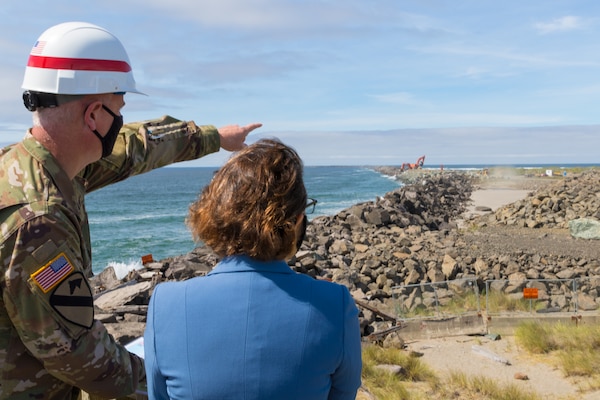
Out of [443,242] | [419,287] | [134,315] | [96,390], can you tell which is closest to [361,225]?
[443,242]

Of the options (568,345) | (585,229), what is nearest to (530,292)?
(568,345)

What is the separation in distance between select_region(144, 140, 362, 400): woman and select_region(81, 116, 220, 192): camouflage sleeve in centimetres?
112

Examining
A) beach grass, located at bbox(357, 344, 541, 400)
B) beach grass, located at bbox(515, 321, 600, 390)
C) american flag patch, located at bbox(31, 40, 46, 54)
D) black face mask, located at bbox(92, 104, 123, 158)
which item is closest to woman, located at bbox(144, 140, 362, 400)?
black face mask, located at bbox(92, 104, 123, 158)

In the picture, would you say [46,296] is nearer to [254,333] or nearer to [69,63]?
[254,333]

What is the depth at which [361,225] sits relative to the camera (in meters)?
24.8

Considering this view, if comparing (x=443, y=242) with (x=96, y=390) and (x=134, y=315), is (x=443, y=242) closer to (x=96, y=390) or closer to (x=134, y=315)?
(x=134, y=315)

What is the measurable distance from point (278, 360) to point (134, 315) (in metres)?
7.34

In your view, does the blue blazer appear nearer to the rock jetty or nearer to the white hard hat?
the white hard hat

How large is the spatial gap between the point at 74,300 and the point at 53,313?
8cm

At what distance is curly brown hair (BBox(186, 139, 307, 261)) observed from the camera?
75.5 inches

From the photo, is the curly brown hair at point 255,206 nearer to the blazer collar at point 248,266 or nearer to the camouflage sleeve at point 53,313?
the blazer collar at point 248,266

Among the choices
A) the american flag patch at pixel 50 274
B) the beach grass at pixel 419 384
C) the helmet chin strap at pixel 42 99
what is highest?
the helmet chin strap at pixel 42 99

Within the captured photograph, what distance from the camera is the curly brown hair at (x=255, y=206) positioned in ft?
6.30

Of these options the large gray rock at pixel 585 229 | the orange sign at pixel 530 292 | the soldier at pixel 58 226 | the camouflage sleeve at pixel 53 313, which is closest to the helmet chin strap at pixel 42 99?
the soldier at pixel 58 226
